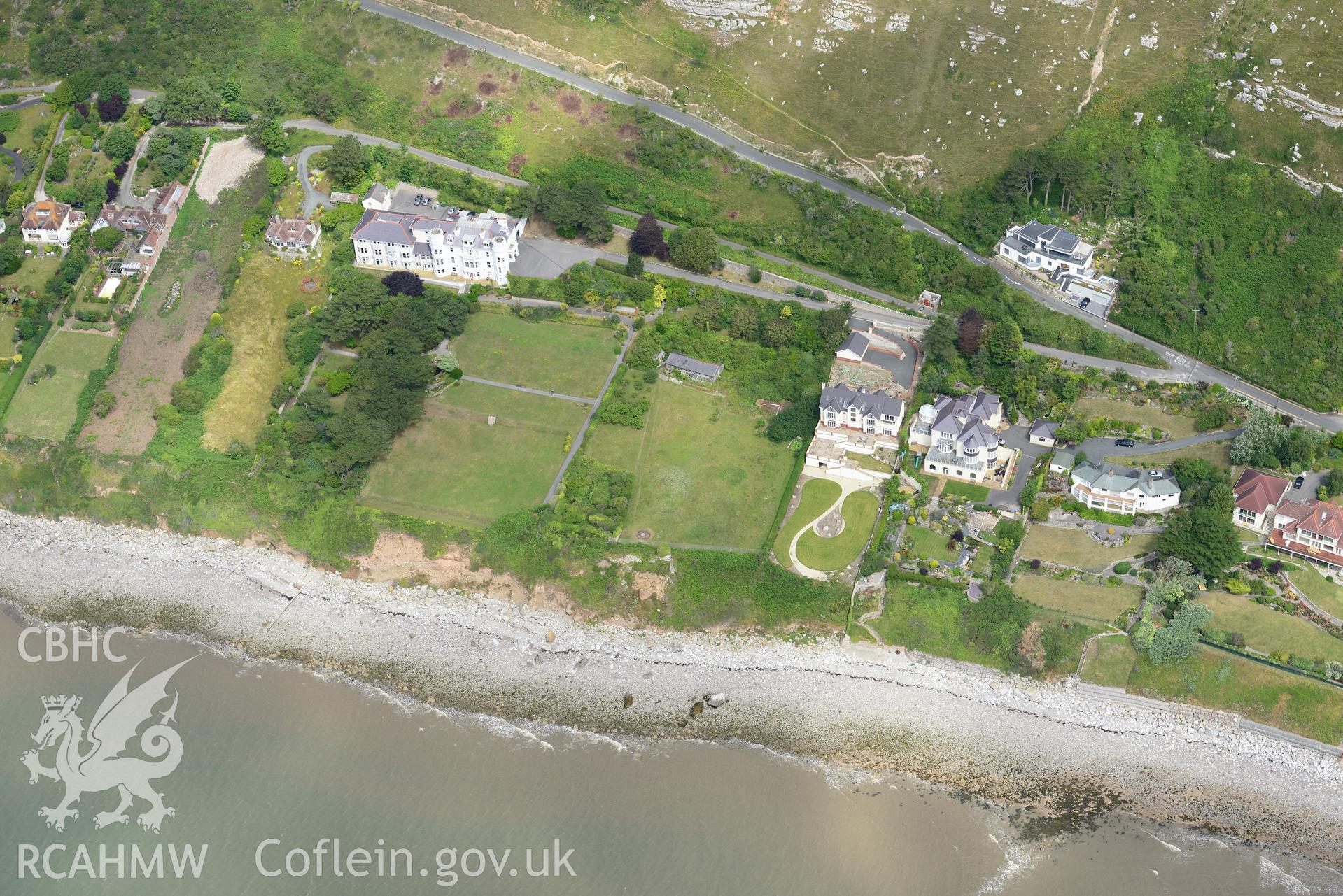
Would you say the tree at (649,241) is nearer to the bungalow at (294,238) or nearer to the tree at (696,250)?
the tree at (696,250)

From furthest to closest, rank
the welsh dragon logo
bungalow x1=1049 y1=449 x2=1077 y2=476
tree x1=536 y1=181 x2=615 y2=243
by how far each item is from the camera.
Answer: tree x1=536 y1=181 x2=615 y2=243
bungalow x1=1049 y1=449 x2=1077 y2=476
the welsh dragon logo

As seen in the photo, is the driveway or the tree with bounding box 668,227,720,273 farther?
the driveway

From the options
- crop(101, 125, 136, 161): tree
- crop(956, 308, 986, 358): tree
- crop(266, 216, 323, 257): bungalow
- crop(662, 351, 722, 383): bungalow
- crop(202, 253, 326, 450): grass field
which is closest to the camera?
crop(202, 253, 326, 450): grass field

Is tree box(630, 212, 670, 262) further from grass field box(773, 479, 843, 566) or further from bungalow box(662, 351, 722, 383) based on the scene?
grass field box(773, 479, 843, 566)

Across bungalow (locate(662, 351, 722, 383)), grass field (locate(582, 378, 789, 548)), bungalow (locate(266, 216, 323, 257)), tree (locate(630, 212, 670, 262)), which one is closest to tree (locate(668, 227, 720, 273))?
tree (locate(630, 212, 670, 262))

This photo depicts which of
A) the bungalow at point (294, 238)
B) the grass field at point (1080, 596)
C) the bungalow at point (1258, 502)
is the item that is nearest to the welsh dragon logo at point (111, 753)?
the bungalow at point (294, 238)

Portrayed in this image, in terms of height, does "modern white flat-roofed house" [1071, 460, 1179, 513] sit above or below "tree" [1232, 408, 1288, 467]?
below

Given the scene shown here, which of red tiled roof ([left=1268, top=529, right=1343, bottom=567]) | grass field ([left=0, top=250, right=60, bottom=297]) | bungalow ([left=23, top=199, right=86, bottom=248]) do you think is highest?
red tiled roof ([left=1268, top=529, right=1343, bottom=567])

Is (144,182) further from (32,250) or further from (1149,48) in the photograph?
(1149,48)
